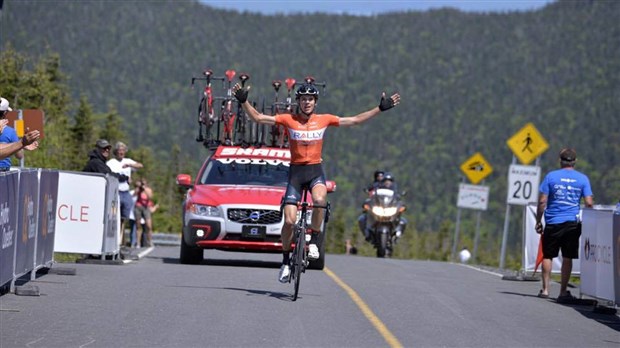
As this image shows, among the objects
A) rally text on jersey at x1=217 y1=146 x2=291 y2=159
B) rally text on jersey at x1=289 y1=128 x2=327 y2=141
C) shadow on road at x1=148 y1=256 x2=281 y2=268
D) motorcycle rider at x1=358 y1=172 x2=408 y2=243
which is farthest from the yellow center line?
motorcycle rider at x1=358 y1=172 x2=408 y2=243

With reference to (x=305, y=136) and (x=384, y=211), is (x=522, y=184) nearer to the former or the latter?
(x=384, y=211)

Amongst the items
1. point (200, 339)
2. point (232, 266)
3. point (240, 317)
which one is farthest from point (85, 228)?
point (200, 339)

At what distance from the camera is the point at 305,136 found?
1501 centimetres

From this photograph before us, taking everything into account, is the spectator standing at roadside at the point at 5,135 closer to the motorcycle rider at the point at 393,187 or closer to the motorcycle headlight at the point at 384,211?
the motorcycle headlight at the point at 384,211

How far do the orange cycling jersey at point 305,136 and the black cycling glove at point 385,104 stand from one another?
20.3 inches

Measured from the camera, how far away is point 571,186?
17.9 m

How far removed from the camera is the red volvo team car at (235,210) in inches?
810

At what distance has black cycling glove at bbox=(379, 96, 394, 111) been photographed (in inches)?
591

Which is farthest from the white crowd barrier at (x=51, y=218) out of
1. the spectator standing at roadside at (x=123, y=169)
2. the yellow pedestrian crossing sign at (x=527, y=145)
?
the yellow pedestrian crossing sign at (x=527, y=145)

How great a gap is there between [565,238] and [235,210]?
5.30 meters

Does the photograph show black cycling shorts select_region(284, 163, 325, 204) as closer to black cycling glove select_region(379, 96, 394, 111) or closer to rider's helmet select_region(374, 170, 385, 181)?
black cycling glove select_region(379, 96, 394, 111)

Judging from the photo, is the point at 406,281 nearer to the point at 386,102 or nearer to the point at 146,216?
the point at 386,102

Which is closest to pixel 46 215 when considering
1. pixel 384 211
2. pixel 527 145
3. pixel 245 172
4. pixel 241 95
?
pixel 241 95

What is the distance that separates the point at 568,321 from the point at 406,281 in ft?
15.0
